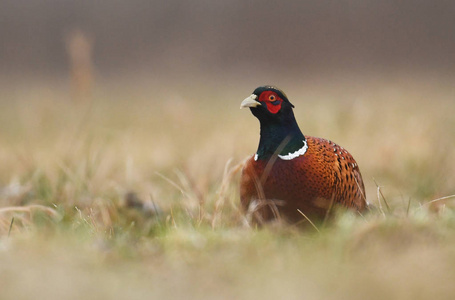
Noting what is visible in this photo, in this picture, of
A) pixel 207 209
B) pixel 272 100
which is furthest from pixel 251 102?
pixel 207 209

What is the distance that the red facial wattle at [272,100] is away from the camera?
3.59 metres

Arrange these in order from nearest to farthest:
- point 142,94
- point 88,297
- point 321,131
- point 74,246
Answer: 1. point 88,297
2. point 74,246
3. point 321,131
4. point 142,94

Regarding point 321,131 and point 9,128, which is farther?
point 9,128

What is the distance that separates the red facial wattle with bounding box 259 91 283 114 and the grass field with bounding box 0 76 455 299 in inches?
21.5

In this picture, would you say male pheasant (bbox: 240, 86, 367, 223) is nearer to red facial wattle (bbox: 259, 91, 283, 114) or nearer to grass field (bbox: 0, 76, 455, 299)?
red facial wattle (bbox: 259, 91, 283, 114)

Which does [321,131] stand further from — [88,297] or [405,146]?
[88,297]

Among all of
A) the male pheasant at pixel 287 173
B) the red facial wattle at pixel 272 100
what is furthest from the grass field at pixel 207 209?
the red facial wattle at pixel 272 100

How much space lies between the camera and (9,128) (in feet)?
28.9

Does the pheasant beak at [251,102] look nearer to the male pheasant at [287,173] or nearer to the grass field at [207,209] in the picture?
the male pheasant at [287,173]

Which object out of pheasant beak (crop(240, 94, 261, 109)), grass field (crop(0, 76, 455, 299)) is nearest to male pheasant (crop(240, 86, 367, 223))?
pheasant beak (crop(240, 94, 261, 109))

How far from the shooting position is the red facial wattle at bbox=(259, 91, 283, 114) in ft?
11.8

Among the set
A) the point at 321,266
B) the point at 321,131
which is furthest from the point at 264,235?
the point at 321,131

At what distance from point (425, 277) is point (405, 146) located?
3801mm

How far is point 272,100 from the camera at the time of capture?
11.8 ft
